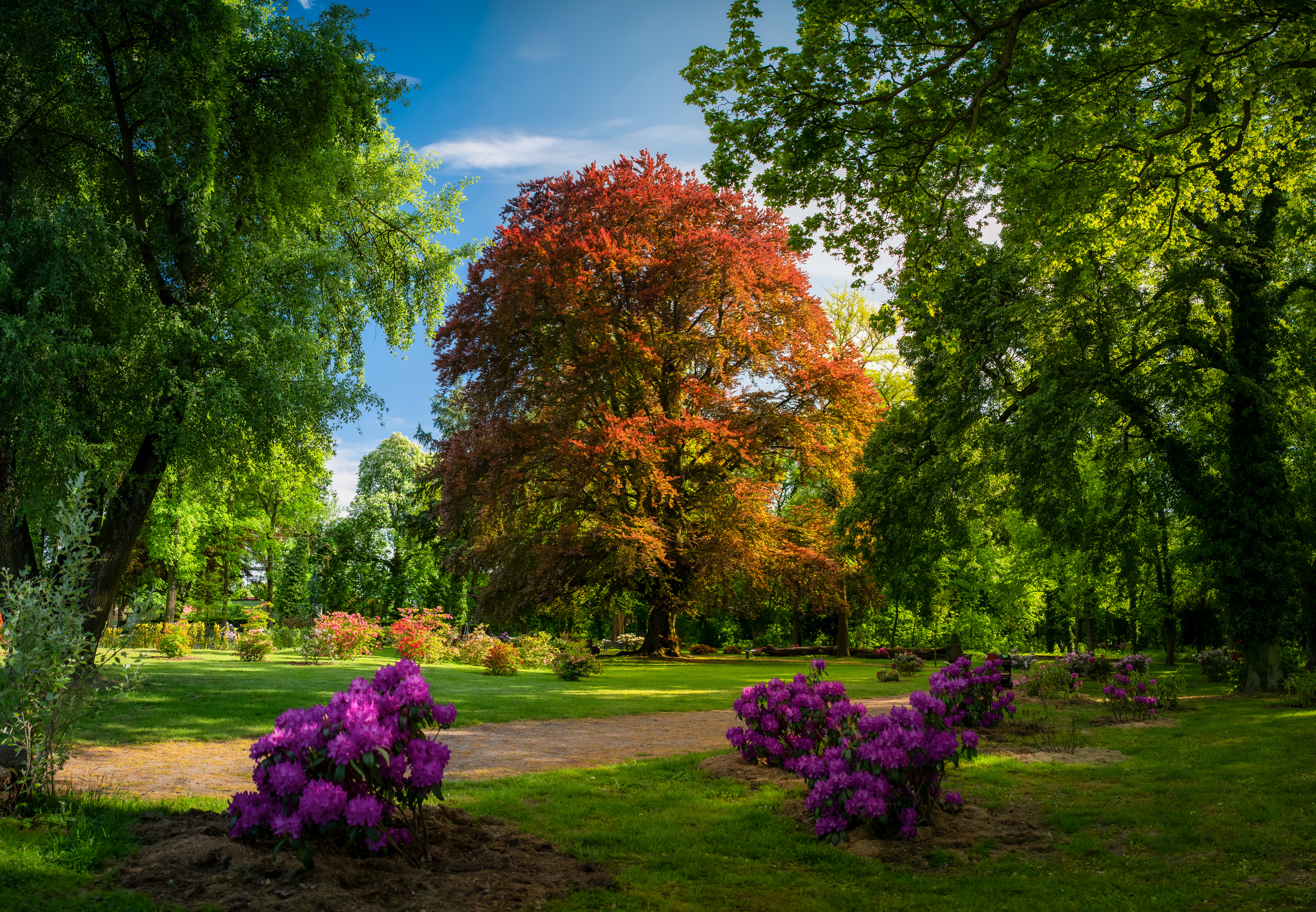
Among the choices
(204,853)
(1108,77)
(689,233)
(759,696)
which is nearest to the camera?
(204,853)

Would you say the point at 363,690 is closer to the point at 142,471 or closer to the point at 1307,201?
the point at 142,471

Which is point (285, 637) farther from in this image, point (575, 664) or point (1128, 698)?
point (1128, 698)

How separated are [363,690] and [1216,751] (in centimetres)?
892

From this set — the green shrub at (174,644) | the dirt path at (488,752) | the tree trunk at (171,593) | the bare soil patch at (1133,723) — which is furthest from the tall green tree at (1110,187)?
the tree trunk at (171,593)

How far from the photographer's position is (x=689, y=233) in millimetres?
23234

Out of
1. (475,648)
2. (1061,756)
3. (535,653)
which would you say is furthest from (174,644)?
(1061,756)

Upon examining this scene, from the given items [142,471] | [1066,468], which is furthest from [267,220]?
[1066,468]

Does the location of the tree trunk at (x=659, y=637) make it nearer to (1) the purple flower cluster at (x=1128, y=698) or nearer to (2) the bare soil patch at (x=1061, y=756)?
(1) the purple flower cluster at (x=1128, y=698)

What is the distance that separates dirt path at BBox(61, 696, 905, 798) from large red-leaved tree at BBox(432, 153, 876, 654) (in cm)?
1012

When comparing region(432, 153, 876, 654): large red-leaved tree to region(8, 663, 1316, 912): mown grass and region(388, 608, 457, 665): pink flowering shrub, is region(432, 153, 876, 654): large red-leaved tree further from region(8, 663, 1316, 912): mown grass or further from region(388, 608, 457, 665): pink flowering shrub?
region(8, 663, 1316, 912): mown grass

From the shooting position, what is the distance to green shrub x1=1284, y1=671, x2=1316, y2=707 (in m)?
11.9

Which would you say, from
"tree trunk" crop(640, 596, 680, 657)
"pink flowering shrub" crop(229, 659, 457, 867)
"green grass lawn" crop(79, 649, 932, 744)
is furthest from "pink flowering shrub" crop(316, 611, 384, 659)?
"pink flowering shrub" crop(229, 659, 457, 867)

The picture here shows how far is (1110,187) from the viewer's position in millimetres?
9859

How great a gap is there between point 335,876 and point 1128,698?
11582mm
